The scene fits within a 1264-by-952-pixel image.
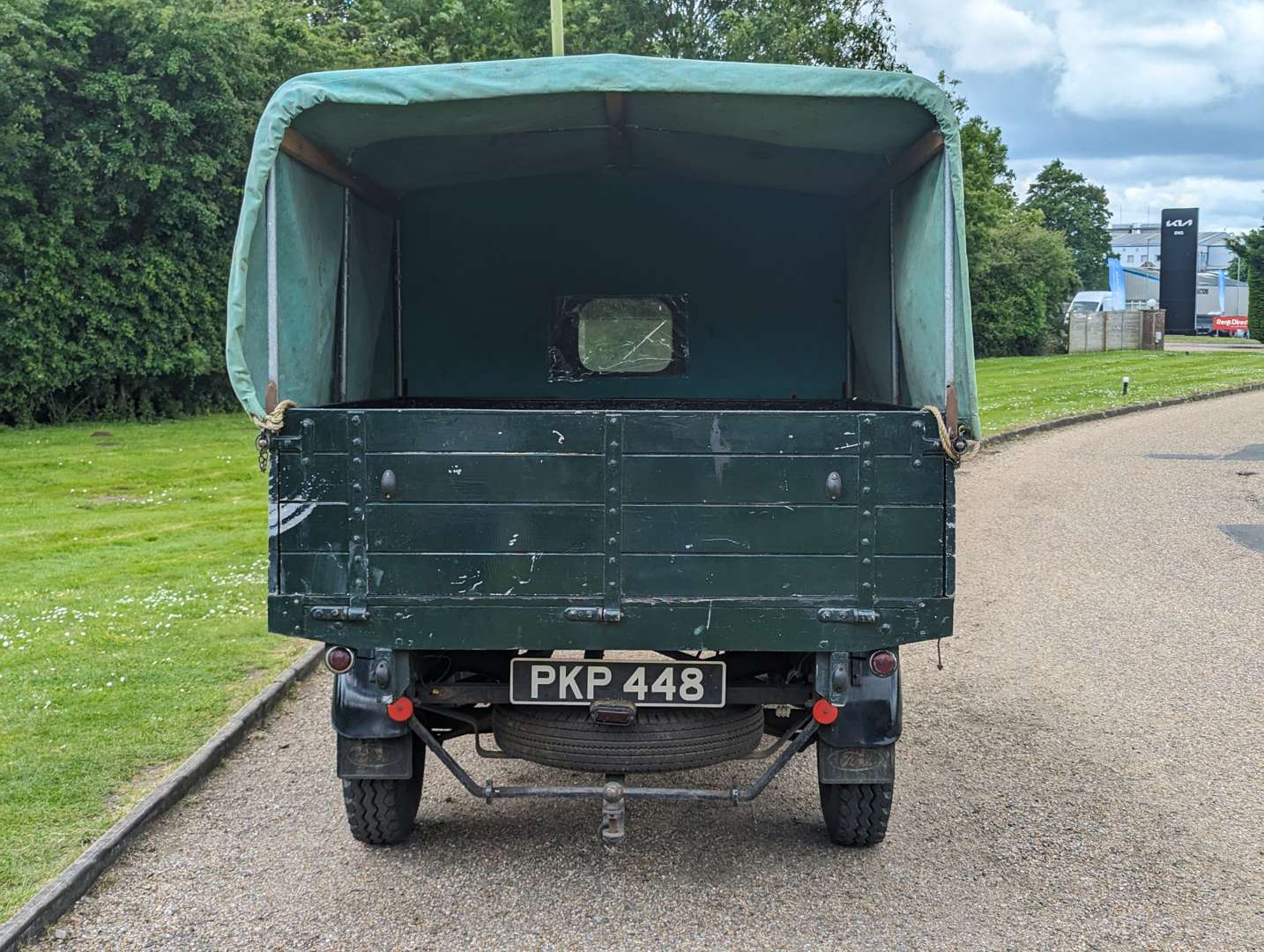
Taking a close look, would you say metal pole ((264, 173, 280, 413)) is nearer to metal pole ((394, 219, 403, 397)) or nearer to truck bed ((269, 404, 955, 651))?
truck bed ((269, 404, 955, 651))

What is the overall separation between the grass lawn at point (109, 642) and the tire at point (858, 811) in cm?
277

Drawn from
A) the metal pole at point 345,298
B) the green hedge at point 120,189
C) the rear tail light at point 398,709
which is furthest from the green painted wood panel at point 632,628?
the green hedge at point 120,189

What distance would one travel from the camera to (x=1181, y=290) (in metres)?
63.2

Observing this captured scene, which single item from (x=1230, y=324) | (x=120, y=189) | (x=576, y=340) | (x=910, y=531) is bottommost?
(x=910, y=531)

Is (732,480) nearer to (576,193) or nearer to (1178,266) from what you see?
(576,193)

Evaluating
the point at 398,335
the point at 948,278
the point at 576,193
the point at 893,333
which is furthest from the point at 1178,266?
the point at 948,278

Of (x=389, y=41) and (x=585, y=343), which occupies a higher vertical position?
(x=389, y=41)

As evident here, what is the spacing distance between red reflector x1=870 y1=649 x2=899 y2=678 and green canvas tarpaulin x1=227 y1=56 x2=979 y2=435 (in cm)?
85

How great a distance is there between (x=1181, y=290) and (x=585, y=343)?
63406 millimetres

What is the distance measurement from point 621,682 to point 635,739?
21 centimetres

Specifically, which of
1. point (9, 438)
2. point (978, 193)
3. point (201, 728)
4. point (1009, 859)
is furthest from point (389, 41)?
point (1009, 859)

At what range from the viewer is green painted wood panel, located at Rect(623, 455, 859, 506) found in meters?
4.06

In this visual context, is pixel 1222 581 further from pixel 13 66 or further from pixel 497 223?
pixel 13 66

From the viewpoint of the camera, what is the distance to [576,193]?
696 centimetres
